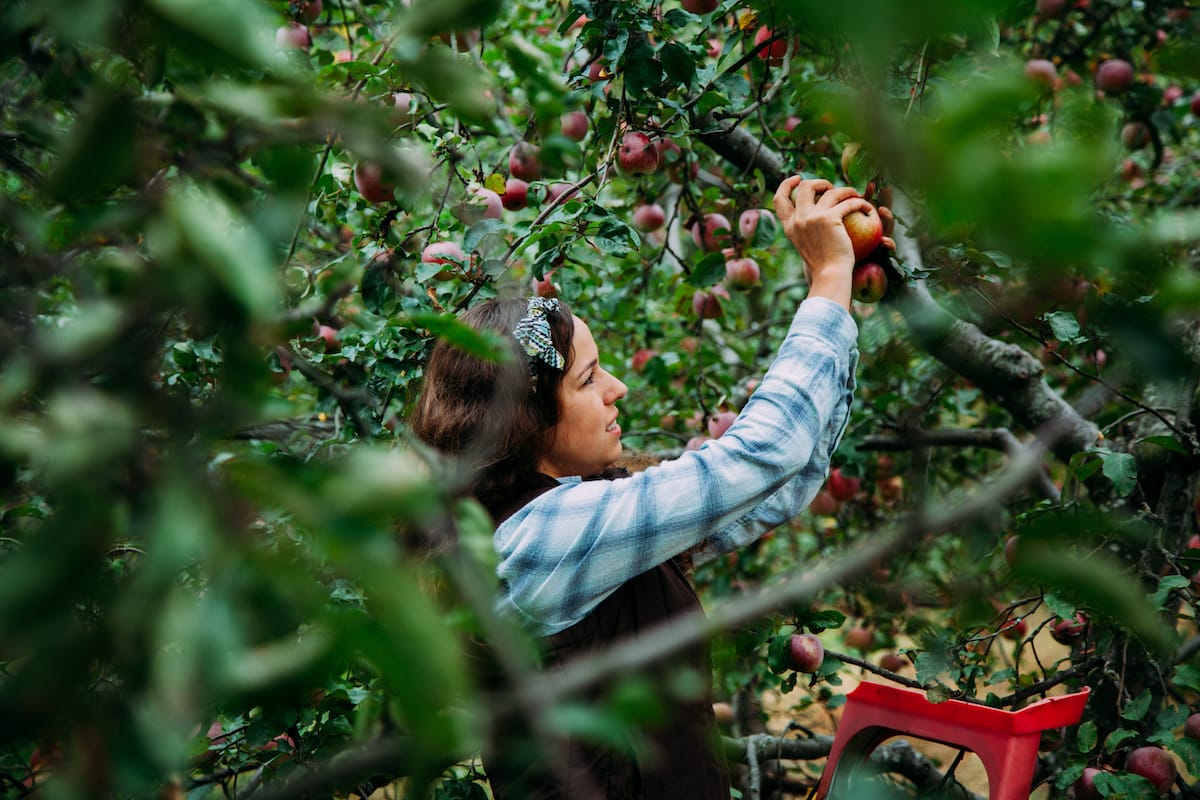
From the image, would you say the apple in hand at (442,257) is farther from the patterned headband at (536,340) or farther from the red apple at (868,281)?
the red apple at (868,281)

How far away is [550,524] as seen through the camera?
1.08 meters

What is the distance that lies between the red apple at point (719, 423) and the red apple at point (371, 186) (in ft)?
2.37

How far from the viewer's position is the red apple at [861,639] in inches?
95.9

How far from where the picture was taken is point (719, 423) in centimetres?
178

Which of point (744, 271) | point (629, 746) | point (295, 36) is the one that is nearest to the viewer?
point (629, 746)

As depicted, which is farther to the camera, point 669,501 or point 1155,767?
point 1155,767

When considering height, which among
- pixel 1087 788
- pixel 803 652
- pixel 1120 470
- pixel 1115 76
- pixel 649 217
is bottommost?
pixel 1087 788

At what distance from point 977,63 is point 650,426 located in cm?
119

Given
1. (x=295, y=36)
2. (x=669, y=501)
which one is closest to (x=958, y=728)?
(x=669, y=501)

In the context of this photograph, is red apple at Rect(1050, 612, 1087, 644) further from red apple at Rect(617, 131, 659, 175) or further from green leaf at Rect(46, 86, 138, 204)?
green leaf at Rect(46, 86, 138, 204)

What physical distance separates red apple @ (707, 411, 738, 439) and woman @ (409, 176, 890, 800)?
0.46m

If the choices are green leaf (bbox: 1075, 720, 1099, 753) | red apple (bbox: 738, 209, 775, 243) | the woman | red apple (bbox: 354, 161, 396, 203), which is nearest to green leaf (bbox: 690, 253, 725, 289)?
red apple (bbox: 738, 209, 775, 243)

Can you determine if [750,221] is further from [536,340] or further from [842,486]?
[842,486]

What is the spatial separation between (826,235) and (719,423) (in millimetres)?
685
